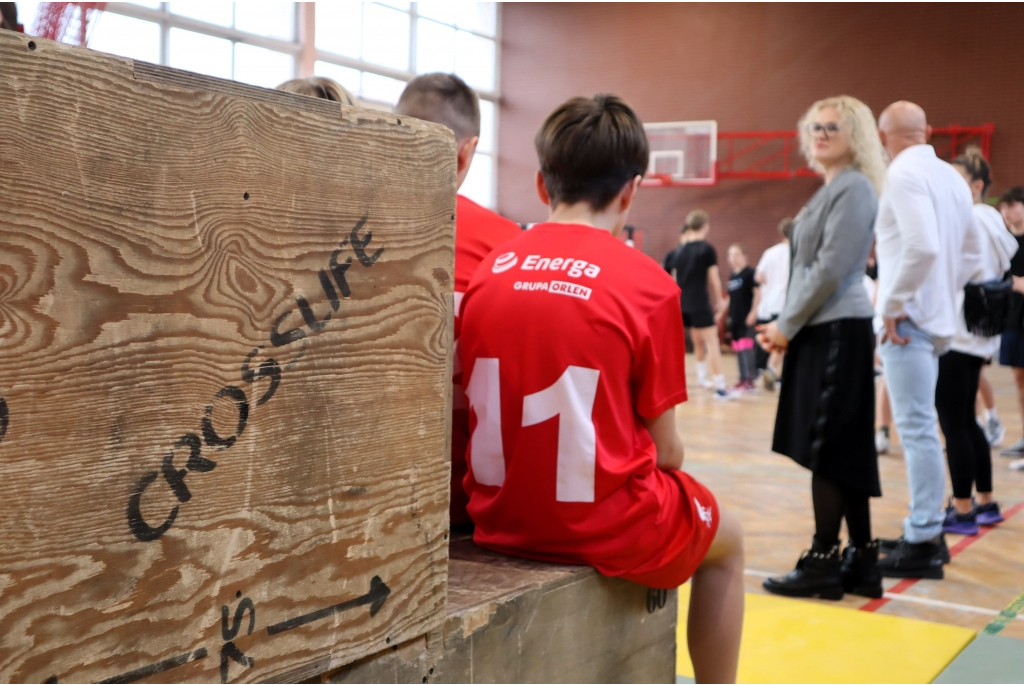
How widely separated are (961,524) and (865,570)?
104cm

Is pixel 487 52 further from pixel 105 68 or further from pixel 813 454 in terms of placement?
pixel 105 68

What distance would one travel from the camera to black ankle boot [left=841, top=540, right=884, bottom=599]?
9.87ft

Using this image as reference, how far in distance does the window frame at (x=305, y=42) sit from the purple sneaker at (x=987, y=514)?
9507 mm

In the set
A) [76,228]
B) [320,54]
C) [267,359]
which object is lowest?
[267,359]

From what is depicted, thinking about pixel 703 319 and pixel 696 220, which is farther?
pixel 696 220

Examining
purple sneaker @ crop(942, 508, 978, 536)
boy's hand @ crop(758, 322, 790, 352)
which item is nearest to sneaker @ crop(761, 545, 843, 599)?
boy's hand @ crop(758, 322, 790, 352)

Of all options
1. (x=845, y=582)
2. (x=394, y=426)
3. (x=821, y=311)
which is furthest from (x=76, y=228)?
(x=845, y=582)

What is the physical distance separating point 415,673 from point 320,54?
14.0 metres

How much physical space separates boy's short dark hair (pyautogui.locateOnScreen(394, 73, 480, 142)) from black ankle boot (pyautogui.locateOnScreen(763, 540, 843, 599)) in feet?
5.88

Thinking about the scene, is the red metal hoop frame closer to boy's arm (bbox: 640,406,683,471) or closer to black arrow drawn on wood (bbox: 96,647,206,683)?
boy's arm (bbox: 640,406,683,471)

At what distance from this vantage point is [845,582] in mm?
3072

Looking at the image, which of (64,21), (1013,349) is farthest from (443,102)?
(1013,349)

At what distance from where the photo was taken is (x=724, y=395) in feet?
28.3

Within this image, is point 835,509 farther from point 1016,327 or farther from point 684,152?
point 684,152
